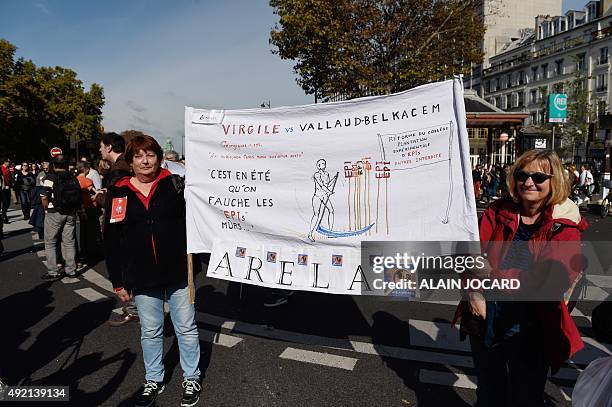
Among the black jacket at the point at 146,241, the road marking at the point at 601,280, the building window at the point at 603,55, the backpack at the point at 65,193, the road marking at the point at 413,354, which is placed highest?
the building window at the point at 603,55

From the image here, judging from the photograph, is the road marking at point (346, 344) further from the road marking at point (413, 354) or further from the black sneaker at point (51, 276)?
the black sneaker at point (51, 276)

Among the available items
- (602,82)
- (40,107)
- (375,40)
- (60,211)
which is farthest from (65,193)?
(602,82)

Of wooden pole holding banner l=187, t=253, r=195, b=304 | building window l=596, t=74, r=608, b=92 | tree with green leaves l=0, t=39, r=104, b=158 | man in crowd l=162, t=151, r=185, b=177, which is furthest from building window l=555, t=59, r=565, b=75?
wooden pole holding banner l=187, t=253, r=195, b=304

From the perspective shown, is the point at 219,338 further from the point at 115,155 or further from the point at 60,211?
the point at 60,211

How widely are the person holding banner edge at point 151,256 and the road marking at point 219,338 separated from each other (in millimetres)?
918

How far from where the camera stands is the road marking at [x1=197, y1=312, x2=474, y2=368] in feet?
11.6

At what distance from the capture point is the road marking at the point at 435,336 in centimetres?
380

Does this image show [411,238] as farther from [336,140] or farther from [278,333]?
[278,333]

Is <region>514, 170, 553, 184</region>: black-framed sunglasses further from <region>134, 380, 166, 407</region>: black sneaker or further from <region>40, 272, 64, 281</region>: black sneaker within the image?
<region>40, 272, 64, 281</region>: black sneaker

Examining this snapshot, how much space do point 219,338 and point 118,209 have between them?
5.89ft

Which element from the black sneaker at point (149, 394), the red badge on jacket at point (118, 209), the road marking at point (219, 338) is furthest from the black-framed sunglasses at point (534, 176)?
the road marking at point (219, 338)

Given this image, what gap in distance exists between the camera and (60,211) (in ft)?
19.6

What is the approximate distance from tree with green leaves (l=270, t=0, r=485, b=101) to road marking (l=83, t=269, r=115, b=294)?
1070cm

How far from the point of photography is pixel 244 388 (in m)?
3.13
